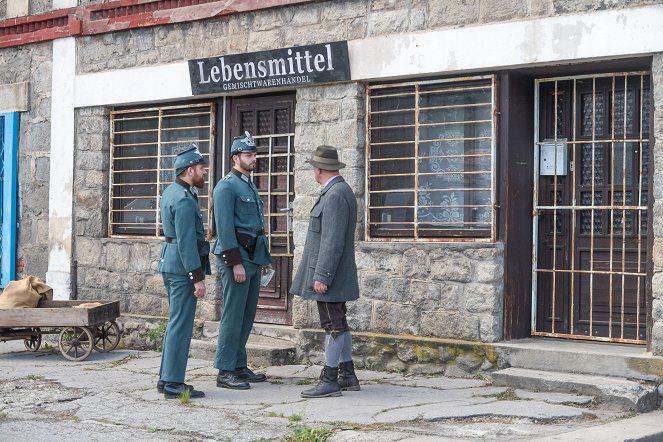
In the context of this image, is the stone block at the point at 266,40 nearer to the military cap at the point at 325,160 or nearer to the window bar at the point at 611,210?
the military cap at the point at 325,160

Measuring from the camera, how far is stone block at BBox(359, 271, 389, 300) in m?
10.3

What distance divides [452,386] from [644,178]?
2.35 metres

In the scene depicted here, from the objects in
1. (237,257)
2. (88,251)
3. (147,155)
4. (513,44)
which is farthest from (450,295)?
(88,251)

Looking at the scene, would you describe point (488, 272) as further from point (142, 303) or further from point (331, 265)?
point (142, 303)

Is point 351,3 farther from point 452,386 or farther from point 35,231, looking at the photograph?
point 35,231

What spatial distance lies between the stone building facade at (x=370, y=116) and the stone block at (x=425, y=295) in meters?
0.01

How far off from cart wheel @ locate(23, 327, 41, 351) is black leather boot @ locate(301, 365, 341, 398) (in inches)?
157

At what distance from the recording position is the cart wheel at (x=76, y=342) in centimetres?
1121

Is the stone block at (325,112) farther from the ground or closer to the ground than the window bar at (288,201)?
farther from the ground

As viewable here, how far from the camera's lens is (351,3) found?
34.9 ft

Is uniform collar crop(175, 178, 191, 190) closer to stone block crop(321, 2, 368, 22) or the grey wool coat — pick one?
the grey wool coat

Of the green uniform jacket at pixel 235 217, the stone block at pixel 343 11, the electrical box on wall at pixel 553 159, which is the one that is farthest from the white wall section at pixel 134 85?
the electrical box on wall at pixel 553 159

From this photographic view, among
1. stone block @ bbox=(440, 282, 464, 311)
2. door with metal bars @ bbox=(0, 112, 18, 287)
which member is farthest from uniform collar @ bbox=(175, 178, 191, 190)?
door with metal bars @ bbox=(0, 112, 18, 287)

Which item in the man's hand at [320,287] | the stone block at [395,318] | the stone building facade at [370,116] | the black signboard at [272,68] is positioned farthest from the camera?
the black signboard at [272,68]
